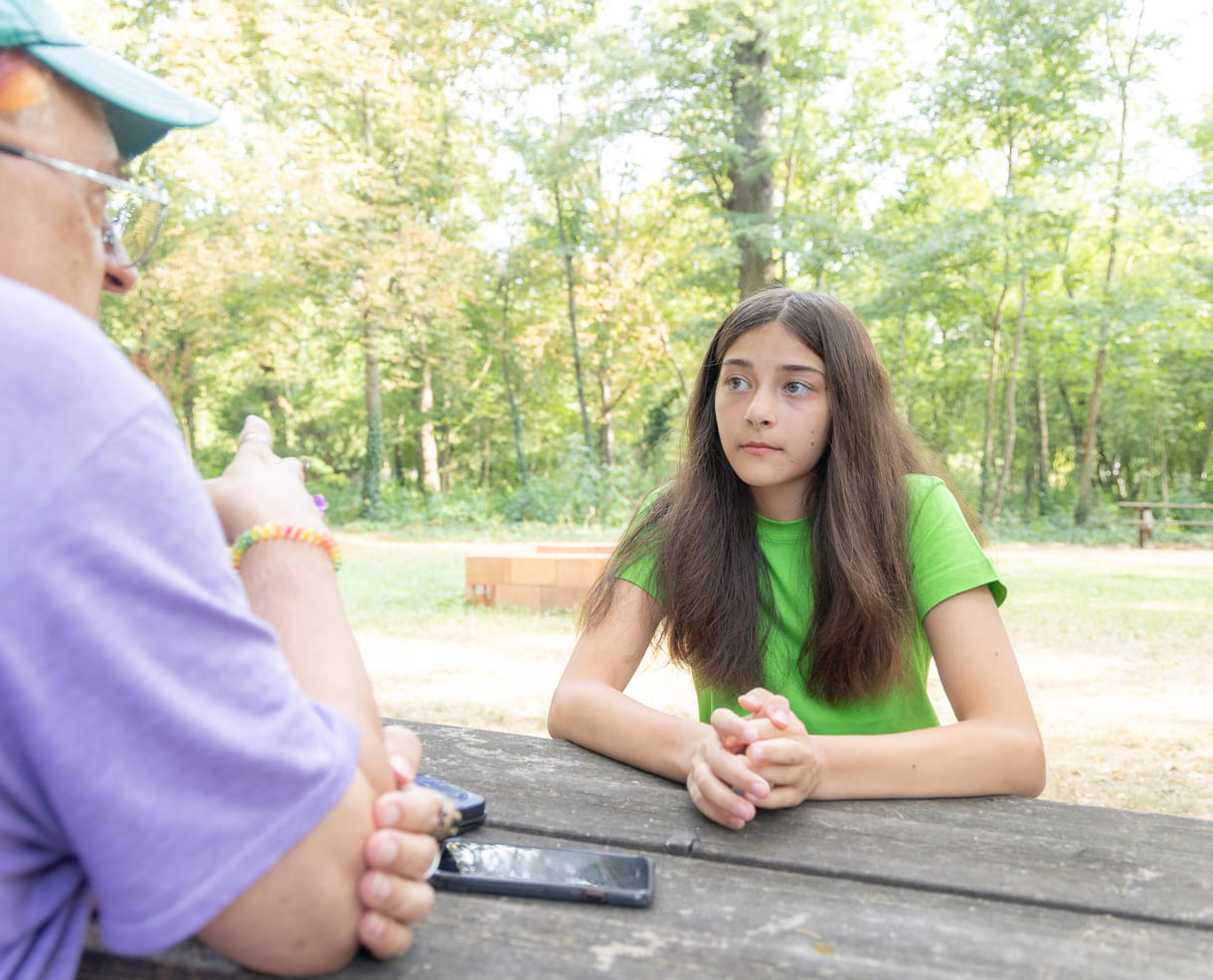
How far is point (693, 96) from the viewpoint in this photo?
1498 centimetres

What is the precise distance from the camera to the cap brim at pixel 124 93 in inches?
35.6

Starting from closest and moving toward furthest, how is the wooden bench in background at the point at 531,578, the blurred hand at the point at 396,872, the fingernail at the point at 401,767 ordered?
the blurred hand at the point at 396,872, the fingernail at the point at 401,767, the wooden bench in background at the point at 531,578

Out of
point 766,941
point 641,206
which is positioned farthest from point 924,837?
point 641,206

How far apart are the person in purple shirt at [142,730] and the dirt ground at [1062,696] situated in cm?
283

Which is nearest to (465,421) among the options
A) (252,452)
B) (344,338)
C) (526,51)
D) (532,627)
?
(344,338)

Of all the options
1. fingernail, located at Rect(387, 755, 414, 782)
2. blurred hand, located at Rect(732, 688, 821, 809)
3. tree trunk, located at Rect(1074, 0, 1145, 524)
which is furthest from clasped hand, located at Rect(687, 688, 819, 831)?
tree trunk, located at Rect(1074, 0, 1145, 524)

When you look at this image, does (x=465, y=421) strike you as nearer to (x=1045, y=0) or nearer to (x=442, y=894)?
(x=1045, y=0)

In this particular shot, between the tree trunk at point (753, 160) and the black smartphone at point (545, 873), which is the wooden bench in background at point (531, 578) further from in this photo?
the tree trunk at point (753, 160)

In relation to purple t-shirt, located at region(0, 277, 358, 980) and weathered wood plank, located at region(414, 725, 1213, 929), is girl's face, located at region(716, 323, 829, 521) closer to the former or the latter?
weathered wood plank, located at region(414, 725, 1213, 929)

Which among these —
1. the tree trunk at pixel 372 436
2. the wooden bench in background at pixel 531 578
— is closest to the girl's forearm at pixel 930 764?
the wooden bench in background at pixel 531 578

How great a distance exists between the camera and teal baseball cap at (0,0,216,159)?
87 cm

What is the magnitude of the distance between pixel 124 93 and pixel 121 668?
2.02 feet

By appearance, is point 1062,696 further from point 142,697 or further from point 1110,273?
point 1110,273

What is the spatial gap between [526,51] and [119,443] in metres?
18.8
